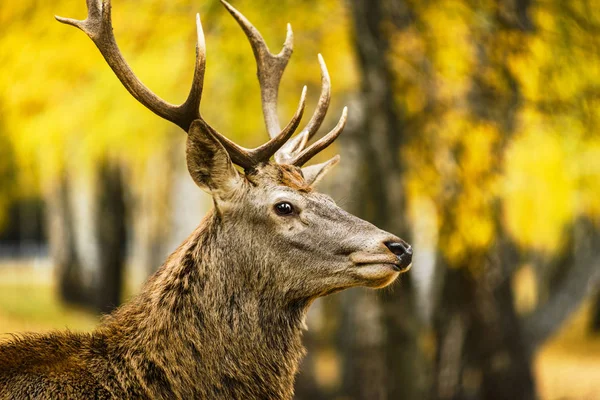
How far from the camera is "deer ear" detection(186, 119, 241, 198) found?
432 cm

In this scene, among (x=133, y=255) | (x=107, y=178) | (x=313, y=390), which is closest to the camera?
(x=313, y=390)

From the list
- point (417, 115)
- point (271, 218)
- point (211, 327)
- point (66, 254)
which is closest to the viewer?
point (211, 327)

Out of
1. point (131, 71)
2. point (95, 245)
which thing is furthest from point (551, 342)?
point (131, 71)

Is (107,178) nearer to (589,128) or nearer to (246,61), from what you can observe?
(246,61)

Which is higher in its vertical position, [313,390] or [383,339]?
[383,339]

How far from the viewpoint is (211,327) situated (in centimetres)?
425

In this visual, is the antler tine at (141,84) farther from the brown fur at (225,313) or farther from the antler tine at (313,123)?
the antler tine at (313,123)

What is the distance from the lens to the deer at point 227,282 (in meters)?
4.12

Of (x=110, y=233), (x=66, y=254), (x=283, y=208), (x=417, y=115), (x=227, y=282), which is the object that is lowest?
(x=66, y=254)

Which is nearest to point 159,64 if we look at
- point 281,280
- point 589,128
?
point 589,128

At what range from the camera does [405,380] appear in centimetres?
909

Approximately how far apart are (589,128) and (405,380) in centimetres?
307

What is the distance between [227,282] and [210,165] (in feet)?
1.92

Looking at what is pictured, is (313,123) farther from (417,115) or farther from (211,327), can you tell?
(417,115)
